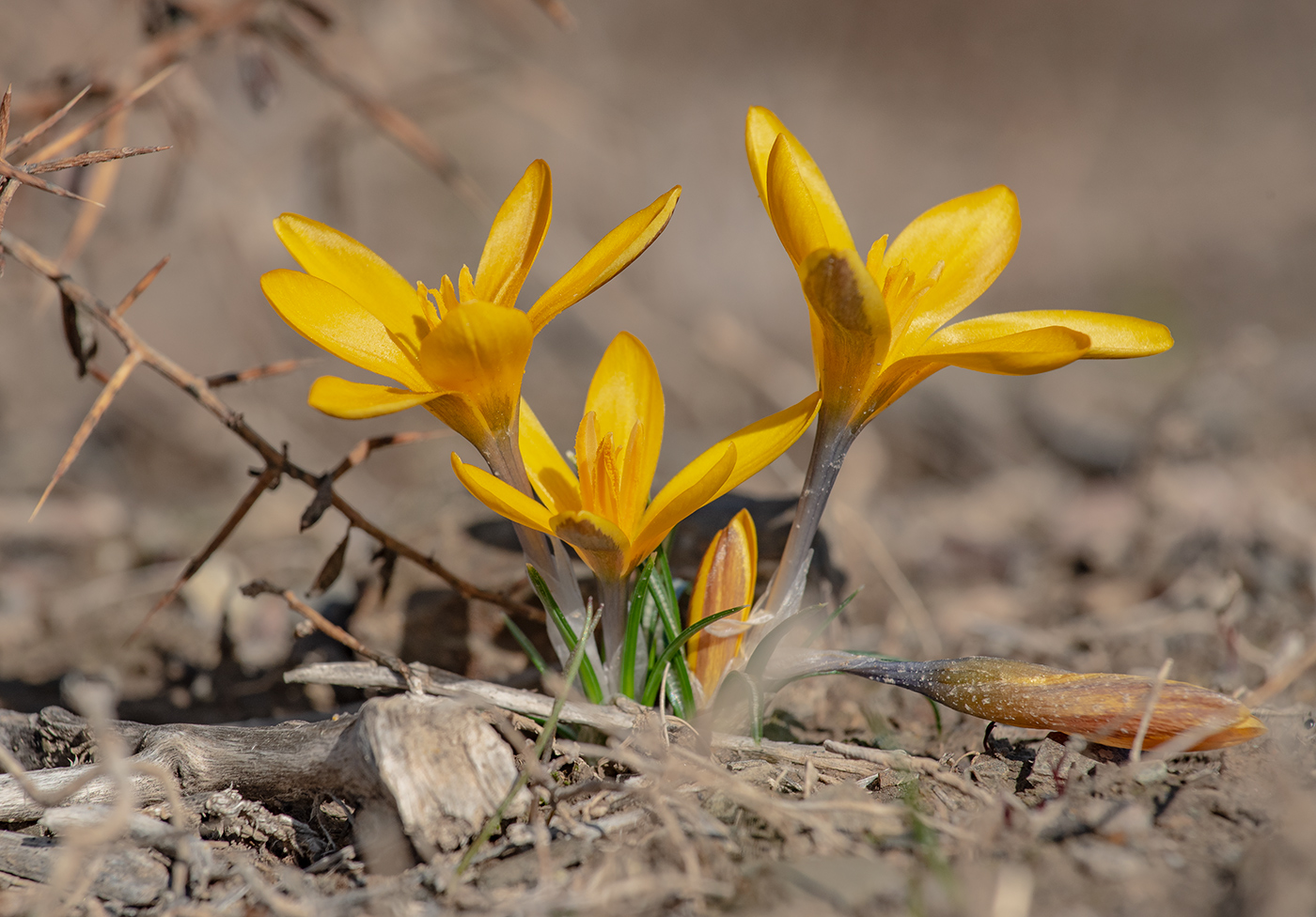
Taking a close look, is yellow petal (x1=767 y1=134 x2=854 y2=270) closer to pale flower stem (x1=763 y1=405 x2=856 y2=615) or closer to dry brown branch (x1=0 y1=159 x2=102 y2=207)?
pale flower stem (x1=763 y1=405 x2=856 y2=615)

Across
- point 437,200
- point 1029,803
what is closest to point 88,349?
point 1029,803

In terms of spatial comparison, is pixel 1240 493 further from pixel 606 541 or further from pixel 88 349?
pixel 88 349

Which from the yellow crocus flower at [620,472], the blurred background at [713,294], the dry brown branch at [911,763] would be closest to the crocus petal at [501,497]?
the yellow crocus flower at [620,472]

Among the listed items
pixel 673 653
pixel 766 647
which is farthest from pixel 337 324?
pixel 766 647

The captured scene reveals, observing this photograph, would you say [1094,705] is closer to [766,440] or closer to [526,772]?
[766,440]

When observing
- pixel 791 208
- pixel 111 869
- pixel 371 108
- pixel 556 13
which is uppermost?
pixel 556 13

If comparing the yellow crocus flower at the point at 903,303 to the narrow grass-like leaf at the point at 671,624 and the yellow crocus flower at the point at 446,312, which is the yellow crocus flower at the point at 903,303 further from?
the narrow grass-like leaf at the point at 671,624
